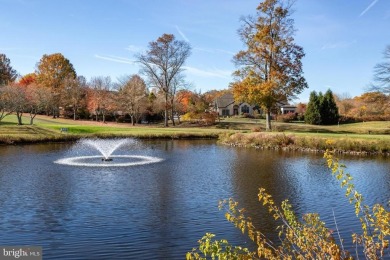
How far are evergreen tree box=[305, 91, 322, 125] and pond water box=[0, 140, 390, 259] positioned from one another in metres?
47.7

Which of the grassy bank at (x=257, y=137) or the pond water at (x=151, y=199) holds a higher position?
the grassy bank at (x=257, y=137)

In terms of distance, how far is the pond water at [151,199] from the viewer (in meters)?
12.8

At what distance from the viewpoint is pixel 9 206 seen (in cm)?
1675

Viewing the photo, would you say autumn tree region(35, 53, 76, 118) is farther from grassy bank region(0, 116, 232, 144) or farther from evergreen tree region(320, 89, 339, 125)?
evergreen tree region(320, 89, 339, 125)

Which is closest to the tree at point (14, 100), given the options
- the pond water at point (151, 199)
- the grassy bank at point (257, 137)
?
the grassy bank at point (257, 137)

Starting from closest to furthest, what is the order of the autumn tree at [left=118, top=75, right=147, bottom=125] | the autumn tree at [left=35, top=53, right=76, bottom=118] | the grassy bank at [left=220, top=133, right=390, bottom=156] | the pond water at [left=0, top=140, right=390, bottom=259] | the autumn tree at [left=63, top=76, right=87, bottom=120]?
the pond water at [left=0, top=140, right=390, bottom=259] < the grassy bank at [left=220, top=133, right=390, bottom=156] < the autumn tree at [left=118, top=75, right=147, bottom=125] < the autumn tree at [left=63, top=76, right=87, bottom=120] < the autumn tree at [left=35, top=53, right=76, bottom=118]

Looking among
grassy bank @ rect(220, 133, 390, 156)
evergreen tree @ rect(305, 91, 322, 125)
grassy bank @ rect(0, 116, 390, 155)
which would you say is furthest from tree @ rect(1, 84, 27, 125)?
evergreen tree @ rect(305, 91, 322, 125)

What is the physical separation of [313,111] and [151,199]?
6782 cm

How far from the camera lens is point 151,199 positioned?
18.6 m

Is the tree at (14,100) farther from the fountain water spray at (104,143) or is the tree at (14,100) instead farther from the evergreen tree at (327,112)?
the evergreen tree at (327,112)

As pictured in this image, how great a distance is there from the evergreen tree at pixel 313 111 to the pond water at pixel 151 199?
47.7m

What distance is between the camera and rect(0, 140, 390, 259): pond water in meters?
12.8

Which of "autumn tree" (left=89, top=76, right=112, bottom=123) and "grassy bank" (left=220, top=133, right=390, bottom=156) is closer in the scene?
"grassy bank" (left=220, top=133, right=390, bottom=156)

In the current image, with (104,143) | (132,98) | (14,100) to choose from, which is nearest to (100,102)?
(132,98)
